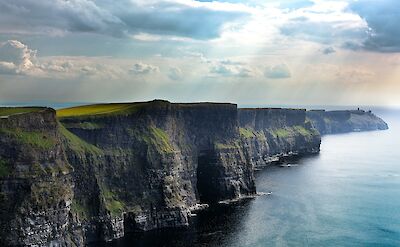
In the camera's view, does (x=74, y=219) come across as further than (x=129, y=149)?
No

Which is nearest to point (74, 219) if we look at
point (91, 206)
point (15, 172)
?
point (91, 206)

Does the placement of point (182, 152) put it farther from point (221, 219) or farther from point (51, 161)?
point (51, 161)

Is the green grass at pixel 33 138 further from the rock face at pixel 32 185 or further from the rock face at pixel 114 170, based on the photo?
the rock face at pixel 114 170

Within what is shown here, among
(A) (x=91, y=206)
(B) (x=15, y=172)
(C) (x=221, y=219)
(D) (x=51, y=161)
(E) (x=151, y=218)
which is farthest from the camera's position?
(C) (x=221, y=219)

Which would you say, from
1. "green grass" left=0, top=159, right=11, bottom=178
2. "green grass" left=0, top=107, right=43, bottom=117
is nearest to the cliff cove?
"green grass" left=0, top=159, right=11, bottom=178

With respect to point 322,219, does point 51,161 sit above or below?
above

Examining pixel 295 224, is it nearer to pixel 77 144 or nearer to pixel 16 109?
pixel 77 144

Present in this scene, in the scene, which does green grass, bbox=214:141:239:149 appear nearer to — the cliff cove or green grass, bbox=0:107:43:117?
the cliff cove
